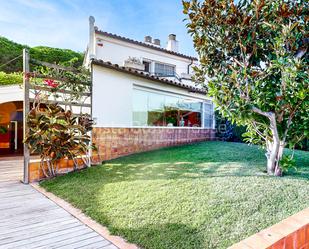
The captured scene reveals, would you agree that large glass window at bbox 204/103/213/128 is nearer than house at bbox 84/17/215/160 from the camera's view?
No

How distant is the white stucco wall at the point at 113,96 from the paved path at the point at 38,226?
384 cm

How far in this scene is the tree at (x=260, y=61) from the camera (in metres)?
5.03

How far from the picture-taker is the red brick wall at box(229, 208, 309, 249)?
8.72ft

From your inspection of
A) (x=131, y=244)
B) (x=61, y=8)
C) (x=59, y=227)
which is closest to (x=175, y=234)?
(x=131, y=244)

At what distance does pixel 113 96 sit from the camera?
946cm

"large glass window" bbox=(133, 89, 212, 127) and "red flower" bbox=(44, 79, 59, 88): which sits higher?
"red flower" bbox=(44, 79, 59, 88)

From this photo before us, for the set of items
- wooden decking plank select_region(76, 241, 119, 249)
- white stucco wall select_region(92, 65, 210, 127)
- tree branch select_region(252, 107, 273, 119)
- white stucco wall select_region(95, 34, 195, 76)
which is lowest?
wooden decking plank select_region(76, 241, 119, 249)

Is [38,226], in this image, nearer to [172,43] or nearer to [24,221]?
[24,221]

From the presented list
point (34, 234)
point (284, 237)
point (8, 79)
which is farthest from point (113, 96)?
point (8, 79)

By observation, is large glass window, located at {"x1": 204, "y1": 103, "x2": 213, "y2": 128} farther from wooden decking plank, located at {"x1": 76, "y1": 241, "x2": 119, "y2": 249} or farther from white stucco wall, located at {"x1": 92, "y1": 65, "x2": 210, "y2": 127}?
wooden decking plank, located at {"x1": 76, "y1": 241, "x2": 119, "y2": 249}

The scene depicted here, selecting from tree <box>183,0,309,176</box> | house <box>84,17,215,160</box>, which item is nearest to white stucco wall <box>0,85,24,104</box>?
house <box>84,17,215,160</box>

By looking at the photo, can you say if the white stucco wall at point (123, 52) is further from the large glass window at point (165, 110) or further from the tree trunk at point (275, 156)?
the tree trunk at point (275, 156)

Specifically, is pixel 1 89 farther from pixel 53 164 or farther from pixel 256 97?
pixel 256 97

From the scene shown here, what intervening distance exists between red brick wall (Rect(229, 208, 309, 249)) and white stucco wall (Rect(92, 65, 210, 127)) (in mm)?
7010
